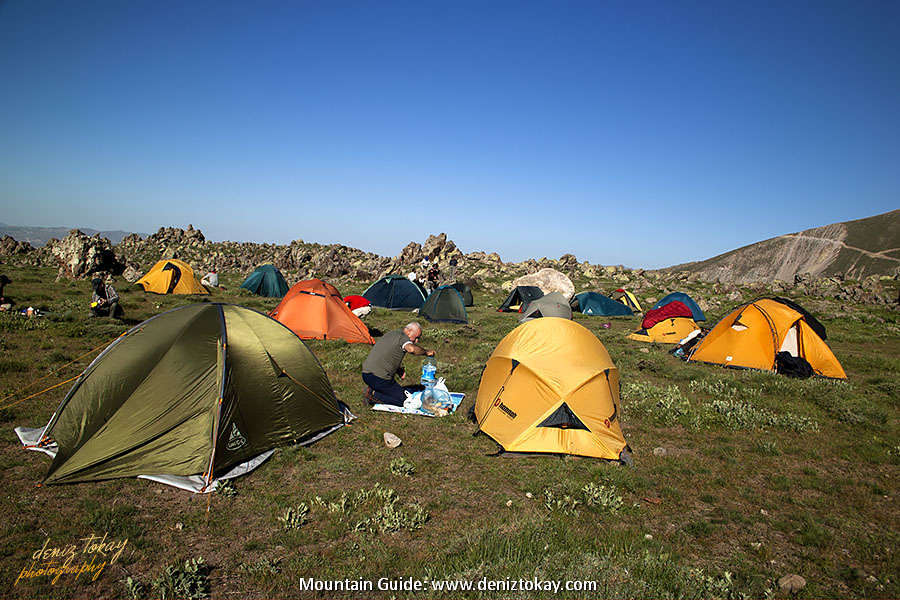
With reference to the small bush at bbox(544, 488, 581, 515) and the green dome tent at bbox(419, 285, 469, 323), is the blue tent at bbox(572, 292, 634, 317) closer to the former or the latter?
the green dome tent at bbox(419, 285, 469, 323)

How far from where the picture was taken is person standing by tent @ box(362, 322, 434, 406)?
9.51 meters

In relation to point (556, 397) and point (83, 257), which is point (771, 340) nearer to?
point (556, 397)

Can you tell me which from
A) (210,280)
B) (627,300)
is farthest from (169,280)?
(627,300)

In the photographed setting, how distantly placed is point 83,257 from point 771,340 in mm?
39961

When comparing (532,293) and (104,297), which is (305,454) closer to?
(104,297)

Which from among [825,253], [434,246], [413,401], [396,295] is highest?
[825,253]

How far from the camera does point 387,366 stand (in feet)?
31.2

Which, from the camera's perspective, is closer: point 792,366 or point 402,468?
point 402,468

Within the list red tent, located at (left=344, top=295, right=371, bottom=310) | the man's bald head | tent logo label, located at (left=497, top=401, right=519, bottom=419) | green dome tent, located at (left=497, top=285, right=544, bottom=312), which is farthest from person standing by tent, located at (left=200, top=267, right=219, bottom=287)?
tent logo label, located at (left=497, top=401, right=519, bottom=419)

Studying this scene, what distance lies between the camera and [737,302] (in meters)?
30.2

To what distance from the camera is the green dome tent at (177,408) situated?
6.22 metres

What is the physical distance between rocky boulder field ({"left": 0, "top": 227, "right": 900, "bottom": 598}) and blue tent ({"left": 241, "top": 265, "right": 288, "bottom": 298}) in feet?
55.3

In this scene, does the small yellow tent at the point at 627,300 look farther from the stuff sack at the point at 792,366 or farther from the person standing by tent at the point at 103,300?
the person standing by tent at the point at 103,300

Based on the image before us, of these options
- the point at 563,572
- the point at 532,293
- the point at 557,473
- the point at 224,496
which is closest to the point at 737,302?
the point at 532,293
